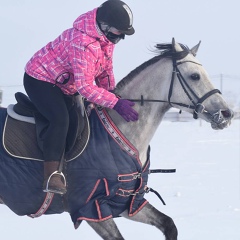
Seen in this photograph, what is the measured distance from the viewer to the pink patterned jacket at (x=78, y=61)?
4199mm

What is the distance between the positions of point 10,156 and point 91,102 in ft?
2.46

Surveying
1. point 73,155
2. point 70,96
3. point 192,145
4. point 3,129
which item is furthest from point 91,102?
point 192,145

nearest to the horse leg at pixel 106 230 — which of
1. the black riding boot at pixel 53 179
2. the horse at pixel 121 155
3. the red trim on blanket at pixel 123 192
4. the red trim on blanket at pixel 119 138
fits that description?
the horse at pixel 121 155

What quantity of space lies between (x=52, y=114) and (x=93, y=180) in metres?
0.58

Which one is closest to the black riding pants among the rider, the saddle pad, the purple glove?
the rider

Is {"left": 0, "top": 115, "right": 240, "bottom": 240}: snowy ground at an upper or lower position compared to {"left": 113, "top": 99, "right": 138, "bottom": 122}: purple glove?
lower

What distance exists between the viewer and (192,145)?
51.6 feet

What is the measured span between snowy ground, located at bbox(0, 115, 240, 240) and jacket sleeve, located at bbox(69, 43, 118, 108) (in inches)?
88.0

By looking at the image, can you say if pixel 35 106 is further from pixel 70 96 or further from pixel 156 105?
pixel 156 105

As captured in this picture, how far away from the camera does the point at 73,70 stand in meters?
4.27

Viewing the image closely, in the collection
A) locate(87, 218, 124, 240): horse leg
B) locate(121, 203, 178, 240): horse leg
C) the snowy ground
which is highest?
locate(87, 218, 124, 240): horse leg

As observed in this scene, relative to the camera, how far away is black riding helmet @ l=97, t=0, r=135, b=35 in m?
4.29

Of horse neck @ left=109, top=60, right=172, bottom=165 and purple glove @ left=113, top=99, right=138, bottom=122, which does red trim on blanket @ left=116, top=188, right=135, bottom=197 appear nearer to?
horse neck @ left=109, top=60, right=172, bottom=165

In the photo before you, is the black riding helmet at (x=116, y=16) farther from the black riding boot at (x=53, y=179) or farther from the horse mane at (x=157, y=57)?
the black riding boot at (x=53, y=179)
